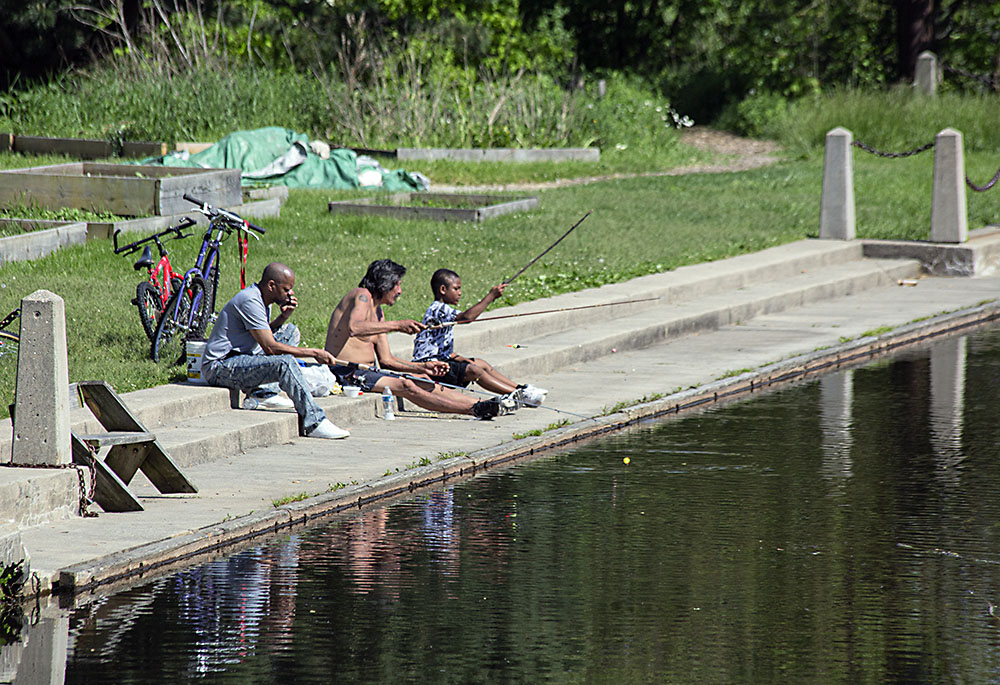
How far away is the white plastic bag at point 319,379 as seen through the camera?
10.7 m

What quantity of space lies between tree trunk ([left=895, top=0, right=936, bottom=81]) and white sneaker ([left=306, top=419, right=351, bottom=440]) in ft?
96.6

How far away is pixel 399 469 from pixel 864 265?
10.8 meters

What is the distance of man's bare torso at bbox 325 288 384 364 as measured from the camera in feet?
35.6

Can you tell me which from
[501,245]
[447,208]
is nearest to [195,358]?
[501,245]

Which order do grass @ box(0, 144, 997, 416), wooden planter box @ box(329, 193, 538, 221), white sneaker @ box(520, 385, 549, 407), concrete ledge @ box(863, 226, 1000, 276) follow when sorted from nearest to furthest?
white sneaker @ box(520, 385, 549, 407) < grass @ box(0, 144, 997, 416) < concrete ledge @ box(863, 226, 1000, 276) < wooden planter box @ box(329, 193, 538, 221)

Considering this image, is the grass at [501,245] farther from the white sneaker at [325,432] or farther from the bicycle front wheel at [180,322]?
the white sneaker at [325,432]

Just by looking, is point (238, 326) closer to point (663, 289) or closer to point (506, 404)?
point (506, 404)

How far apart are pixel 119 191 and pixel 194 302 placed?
6.82 m

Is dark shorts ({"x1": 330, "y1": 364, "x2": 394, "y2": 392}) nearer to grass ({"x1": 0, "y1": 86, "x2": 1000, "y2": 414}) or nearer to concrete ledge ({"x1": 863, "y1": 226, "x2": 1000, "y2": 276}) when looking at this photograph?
grass ({"x1": 0, "y1": 86, "x2": 1000, "y2": 414})

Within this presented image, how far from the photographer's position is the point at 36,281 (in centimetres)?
1434

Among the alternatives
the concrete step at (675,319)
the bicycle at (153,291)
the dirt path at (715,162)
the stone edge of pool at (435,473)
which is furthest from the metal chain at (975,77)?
the bicycle at (153,291)

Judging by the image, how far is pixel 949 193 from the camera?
19.2 m

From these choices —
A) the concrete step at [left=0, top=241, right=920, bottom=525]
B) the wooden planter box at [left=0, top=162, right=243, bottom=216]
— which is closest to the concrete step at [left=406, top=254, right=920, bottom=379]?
the concrete step at [left=0, top=241, right=920, bottom=525]

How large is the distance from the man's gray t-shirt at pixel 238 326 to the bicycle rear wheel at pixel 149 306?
119 centimetres
